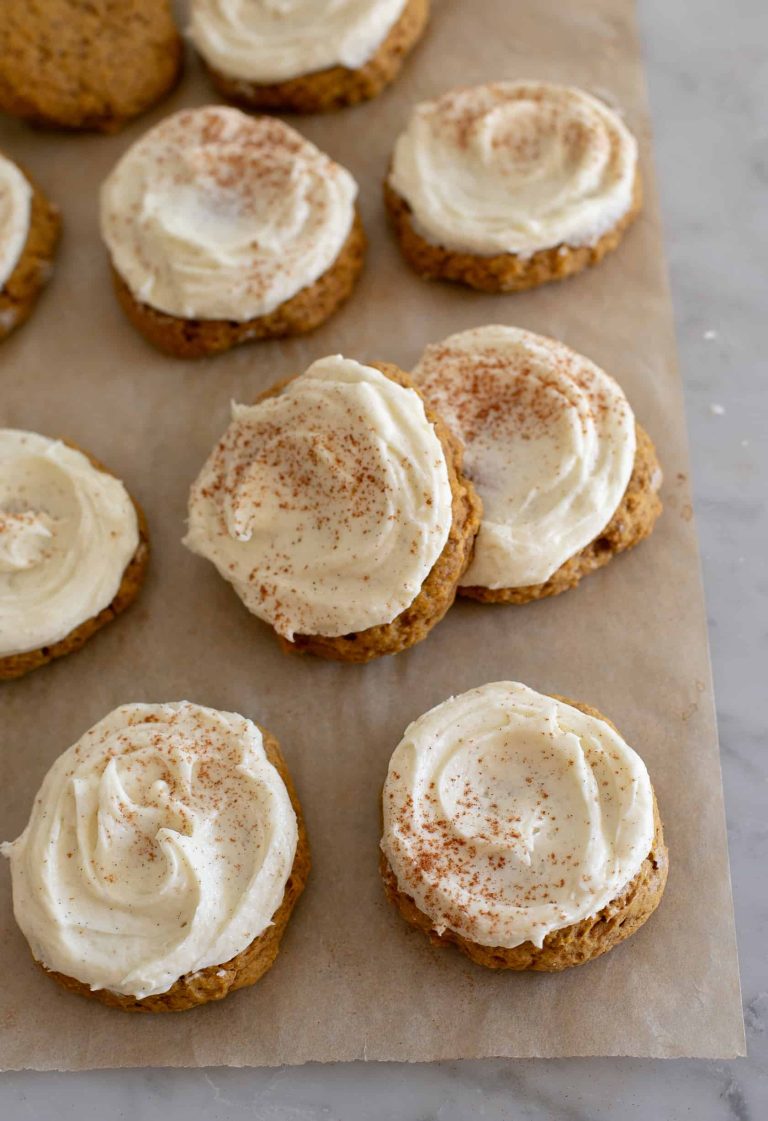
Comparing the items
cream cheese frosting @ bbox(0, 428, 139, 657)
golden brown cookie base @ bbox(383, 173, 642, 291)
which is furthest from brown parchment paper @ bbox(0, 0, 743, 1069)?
cream cheese frosting @ bbox(0, 428, 139, 657)

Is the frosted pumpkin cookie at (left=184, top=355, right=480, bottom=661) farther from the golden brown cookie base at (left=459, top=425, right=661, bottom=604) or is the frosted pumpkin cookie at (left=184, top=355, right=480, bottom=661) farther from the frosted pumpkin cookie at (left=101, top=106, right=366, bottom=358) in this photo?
the frosted pumpkin cookie at (left=101, top=106, right=366, bottom=358)

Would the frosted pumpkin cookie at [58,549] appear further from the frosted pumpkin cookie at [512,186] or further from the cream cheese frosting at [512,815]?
the frosted pumpkin cookie at [512,186]

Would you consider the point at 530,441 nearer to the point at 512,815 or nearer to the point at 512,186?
the point at 512,186

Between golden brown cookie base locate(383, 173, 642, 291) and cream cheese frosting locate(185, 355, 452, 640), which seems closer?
cream cheese frosting locate(185, 355, 452, 640)

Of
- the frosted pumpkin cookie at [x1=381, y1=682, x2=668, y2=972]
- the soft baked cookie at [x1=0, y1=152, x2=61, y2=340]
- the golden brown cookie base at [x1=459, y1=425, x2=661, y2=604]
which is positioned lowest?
the frosted pumpkin cookie at [x1=381, y1=682, x2=668, y2=972]

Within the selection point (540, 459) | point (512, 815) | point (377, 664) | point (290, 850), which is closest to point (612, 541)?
point (540, 459)

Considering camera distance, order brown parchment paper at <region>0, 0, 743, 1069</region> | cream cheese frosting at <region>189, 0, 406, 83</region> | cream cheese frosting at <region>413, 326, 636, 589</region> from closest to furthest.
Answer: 1. brown parchment paper at <region>0, 0, 743, 1069</region>
2. cream cheese frosting at <region>413, 326, 636, 589</region>
3. cream cheese frosting at <region>189, 0, 406, 83</region>

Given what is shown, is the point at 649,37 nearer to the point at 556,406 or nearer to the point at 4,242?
the point at 556,406
